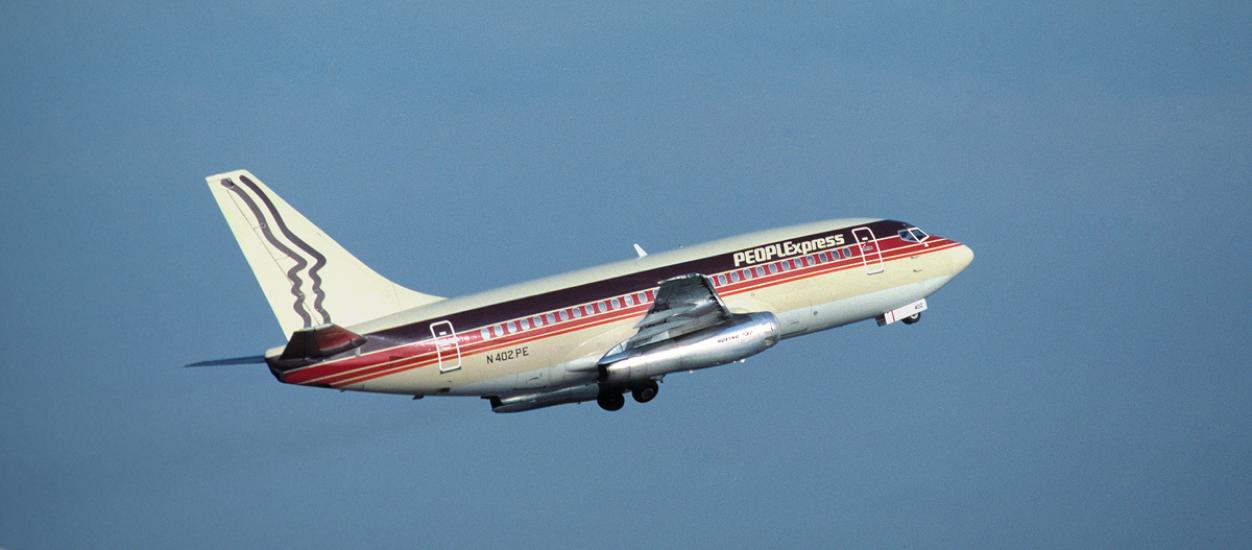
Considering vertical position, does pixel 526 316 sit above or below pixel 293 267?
below

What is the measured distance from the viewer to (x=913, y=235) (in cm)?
7462

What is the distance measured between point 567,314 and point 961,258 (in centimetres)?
1830

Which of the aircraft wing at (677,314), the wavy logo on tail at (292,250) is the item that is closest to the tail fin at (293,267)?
the wavy logo on tail at (292,250)

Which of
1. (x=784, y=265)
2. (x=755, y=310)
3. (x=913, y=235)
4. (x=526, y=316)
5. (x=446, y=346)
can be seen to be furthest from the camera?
(x=913, y=235)

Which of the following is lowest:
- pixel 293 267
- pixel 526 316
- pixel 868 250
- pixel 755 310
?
pixel 755 310

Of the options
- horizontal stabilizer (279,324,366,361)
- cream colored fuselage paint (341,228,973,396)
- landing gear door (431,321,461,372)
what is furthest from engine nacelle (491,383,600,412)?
horizontal stabilizer (279,324,366,361)

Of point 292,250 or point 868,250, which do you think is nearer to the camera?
point 292,250

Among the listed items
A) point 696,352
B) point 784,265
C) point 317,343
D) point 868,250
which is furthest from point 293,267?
point 868,250

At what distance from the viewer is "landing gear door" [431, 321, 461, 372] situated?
2502 inches

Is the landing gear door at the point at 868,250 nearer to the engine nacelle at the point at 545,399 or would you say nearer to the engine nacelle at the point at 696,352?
the engine nacelle at the point at 696,352

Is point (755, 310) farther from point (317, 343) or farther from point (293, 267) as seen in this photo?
point (293, 267)

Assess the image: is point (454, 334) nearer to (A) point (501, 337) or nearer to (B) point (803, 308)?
(A) point (501, 337)

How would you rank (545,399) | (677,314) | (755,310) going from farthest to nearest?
(545,399) → (755,310) → (677,314)

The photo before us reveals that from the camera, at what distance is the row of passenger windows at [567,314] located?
64438 mm
